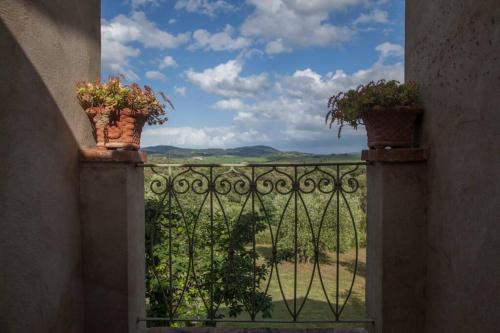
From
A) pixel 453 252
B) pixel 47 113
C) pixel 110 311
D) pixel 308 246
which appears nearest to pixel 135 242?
pixel 110 311

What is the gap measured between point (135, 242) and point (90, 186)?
451 mm

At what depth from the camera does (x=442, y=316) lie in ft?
5.66

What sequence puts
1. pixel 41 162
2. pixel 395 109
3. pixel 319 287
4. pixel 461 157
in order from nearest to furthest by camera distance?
pixel 461 157
pixel 41 162
pixel 395 109
pixel 319 287

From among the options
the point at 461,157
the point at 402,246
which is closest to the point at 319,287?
the point at 402,246

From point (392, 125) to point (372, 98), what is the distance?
195 millimetres

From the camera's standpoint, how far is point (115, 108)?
194cm

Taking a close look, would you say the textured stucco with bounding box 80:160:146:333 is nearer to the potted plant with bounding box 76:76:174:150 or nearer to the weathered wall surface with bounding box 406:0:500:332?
the potted plant with bounding box 76:76:174:150

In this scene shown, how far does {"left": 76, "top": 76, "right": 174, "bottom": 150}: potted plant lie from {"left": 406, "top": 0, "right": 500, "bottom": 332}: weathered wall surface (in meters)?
1.63

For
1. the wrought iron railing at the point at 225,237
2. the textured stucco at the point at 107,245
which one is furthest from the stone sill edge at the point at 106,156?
the wrought iron railing at the point at 225,237

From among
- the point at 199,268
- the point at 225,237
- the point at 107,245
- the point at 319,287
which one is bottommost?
the point at 319,287

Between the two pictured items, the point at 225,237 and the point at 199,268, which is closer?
the point at 199,268

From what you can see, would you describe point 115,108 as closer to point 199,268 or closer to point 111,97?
point 111,97

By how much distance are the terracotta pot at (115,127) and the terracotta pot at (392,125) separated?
1.39 m

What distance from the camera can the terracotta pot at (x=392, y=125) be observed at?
1.89 metres
